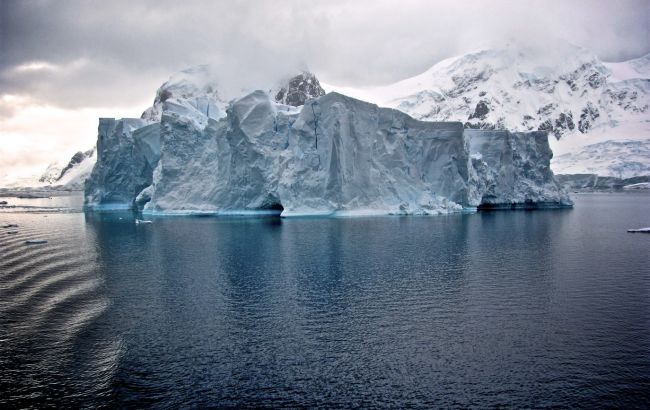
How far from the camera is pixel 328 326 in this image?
541 inches

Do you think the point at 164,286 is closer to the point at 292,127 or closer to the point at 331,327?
the point at 331,327

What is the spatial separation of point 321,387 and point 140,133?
51181mm

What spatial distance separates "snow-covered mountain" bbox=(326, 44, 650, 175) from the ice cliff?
338 ft

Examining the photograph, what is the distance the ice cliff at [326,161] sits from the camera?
44.1 metres

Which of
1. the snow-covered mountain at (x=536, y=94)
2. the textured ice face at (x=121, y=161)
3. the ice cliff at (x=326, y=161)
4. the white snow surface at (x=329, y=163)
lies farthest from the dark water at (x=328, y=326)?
the snow-covered mountain at (x=536, y=94)

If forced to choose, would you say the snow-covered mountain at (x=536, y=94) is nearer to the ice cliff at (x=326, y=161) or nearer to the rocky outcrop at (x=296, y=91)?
the rocky outcrop at (x=296, y=91)

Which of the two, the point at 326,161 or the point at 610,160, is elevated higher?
the point at 610,160

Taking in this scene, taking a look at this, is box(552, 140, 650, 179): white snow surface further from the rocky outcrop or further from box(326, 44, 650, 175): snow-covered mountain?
the rocky outcrop

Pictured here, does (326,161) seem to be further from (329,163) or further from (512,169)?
(512,169)

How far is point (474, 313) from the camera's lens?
1469cm

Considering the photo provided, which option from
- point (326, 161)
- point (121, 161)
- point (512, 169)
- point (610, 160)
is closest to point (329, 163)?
point (326, 161)

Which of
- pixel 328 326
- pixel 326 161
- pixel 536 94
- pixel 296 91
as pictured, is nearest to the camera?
pixel 328 326

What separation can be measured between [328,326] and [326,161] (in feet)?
101

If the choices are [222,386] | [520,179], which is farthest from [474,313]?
[520,179]
